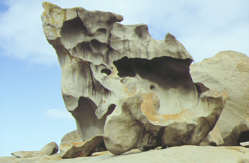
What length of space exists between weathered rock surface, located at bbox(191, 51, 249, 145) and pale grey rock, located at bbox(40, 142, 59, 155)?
482 centimetres

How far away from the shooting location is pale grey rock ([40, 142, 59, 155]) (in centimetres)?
1116

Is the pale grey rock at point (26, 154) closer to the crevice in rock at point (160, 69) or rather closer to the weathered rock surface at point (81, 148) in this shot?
the weathered rock surface at point (81, 148)

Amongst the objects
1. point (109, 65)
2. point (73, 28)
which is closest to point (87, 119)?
point (109, 65)

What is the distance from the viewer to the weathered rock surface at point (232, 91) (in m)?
9.95

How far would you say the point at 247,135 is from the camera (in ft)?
33.2

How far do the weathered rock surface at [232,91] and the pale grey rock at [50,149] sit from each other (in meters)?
4.82

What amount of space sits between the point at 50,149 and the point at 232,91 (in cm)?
571

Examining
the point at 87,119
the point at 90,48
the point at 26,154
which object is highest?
the point at 90,48

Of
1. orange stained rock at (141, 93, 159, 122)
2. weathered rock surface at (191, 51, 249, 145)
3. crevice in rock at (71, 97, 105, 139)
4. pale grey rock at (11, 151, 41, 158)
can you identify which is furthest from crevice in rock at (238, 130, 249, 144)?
pale grey rock at (11, 151, 41, 158)

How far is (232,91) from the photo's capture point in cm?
1012

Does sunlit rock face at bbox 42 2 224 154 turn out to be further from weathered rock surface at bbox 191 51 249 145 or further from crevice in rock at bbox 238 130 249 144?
crevice in rock at bbox 238 130 249 144

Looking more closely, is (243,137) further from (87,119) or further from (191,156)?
(191,156)

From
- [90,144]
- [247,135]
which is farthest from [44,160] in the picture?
[247,135]

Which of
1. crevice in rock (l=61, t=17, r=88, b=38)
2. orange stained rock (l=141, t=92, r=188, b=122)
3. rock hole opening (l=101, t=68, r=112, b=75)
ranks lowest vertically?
orange stained rock (l=141, t=92, r=188, b=122)
